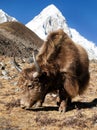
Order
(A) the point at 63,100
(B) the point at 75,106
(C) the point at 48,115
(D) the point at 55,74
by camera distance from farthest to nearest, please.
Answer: (B) the point at 75,106 → (A) the point at 63,100 → (D) the point at 55,74 → (C) the point at 48,115

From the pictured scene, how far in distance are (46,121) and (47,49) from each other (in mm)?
3376

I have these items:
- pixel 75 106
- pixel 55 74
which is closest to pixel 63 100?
pixel 75 106

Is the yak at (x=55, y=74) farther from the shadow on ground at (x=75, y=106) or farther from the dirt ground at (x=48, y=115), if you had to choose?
the dirt ground at (x=48, y=115)

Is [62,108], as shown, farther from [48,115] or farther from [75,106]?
[48,115]

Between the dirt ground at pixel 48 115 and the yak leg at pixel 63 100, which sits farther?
the yak leg at pixel 63 100

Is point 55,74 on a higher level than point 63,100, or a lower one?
higher

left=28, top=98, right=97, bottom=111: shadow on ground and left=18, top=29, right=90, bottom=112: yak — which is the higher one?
left=18, top=29, right=90, bottom=112: yak

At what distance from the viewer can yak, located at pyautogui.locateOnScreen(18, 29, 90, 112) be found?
47.8ft

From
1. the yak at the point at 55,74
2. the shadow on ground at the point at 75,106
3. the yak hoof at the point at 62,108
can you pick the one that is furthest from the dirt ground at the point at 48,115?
the yak at the point at 55,74

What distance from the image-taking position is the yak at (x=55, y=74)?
1458 centimetres

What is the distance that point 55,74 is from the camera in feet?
49.0


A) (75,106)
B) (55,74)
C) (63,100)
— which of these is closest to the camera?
(55,74)

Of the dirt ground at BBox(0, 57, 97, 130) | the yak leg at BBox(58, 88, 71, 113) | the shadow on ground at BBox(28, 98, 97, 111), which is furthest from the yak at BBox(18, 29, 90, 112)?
the dirt ground at BBox(0, 57, 97, 130)

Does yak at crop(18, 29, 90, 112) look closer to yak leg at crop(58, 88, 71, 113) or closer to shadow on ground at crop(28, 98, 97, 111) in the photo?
yak leg at crop(58, 88, 71, 113)
